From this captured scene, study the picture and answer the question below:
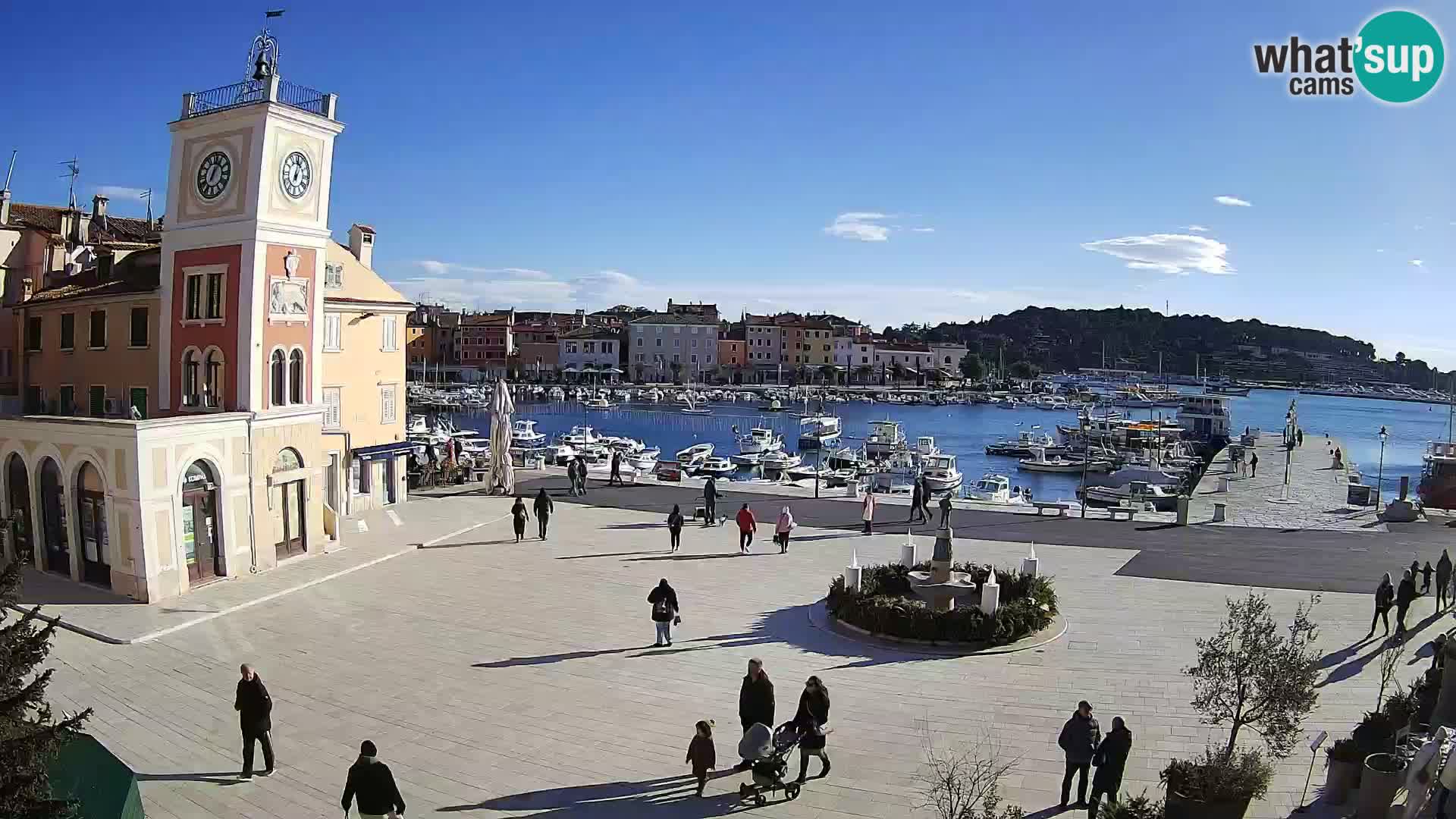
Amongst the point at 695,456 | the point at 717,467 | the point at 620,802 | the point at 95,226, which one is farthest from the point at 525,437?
the point at 620,802

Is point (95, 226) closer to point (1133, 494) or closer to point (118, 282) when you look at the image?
point (118, 282)

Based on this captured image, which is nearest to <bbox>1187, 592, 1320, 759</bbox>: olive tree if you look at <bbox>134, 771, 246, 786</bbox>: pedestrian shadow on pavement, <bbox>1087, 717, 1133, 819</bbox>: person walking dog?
<bbox>1087, 717, 1133, 819</bbox>: person walking dog

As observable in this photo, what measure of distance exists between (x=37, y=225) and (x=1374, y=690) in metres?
32.5

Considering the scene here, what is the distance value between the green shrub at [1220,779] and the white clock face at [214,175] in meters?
21.1

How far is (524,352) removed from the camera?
143250 millimetres

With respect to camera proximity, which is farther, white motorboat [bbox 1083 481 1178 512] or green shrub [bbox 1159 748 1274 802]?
white motorboat [bbox 1083 481 1178 512]

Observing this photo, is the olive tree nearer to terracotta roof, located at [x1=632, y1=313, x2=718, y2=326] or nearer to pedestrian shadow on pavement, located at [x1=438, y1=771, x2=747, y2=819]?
pedestrian shadow on pavement, located at [x1=438, y1=771, x2=747, y2=819]

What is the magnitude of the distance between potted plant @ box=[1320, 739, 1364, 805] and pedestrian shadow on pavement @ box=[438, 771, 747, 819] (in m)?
5.48

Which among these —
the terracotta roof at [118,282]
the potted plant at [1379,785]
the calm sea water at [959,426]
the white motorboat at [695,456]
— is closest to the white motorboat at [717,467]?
the white motorboat at [695,456]

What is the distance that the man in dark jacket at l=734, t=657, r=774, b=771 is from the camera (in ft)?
33.2

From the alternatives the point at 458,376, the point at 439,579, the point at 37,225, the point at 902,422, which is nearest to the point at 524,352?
the point at 458,376

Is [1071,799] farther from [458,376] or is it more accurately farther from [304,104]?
[458,376]

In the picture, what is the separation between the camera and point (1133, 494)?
4612cm

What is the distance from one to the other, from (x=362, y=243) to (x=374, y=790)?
2877 centimetres
